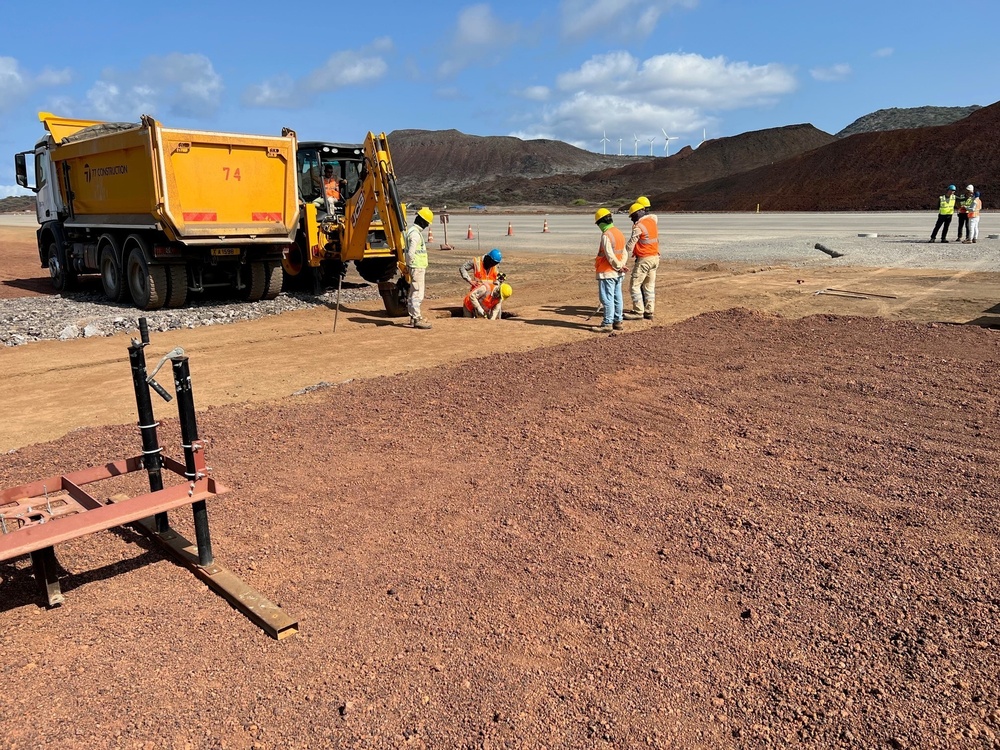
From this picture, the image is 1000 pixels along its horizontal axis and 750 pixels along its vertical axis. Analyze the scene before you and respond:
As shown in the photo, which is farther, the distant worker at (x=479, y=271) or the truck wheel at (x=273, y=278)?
the truck wheel at (x=273, y=278)

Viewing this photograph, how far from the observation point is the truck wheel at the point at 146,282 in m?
13.2

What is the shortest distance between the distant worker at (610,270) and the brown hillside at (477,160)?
11655 cm

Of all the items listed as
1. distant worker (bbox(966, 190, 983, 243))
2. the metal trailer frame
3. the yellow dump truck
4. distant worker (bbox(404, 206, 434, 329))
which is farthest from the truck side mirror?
distant worker (bbox(966, 190, 983, 243))

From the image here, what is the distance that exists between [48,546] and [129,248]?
11.6 m

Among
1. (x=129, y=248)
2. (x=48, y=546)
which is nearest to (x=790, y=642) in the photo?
(x=48, y=546)

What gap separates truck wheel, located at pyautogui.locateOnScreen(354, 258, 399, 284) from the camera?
16875 mm

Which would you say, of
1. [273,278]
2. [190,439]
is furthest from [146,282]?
[190,439]

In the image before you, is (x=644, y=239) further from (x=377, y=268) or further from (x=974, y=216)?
(x=974, y=216)

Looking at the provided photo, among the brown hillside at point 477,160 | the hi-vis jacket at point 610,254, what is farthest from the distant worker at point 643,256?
the brown hillside at point 477,160

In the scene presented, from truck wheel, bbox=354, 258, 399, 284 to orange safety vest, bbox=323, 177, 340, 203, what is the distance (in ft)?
5.47

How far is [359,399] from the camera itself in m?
7.29

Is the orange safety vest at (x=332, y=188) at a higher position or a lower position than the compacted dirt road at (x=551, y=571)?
higher

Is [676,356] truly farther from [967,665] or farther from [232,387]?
[967,665]

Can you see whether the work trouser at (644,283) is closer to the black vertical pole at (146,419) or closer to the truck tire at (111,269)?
the black vertical pole at (146,419)
